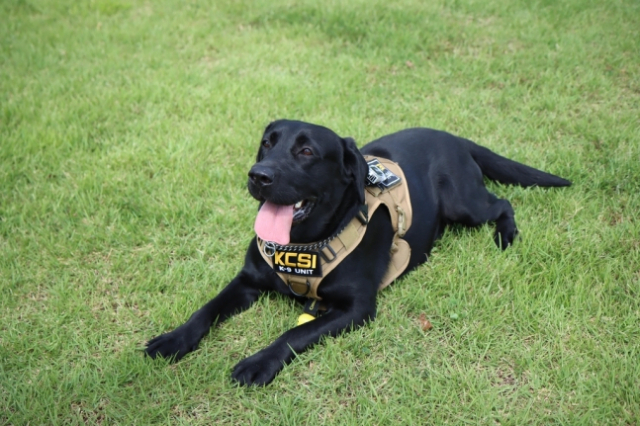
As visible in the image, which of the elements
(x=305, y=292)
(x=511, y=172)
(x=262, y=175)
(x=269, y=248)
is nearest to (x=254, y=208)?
(x=269, y=248)

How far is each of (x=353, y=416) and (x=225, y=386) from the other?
0.61 m

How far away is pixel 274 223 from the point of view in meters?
2.86

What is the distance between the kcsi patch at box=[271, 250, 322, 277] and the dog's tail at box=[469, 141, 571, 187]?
1.59m

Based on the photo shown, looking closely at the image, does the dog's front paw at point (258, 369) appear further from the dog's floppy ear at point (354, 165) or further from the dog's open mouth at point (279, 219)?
the dog's floppy ear at point (354, 165)

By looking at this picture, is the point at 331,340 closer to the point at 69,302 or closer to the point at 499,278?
the point at 499,278

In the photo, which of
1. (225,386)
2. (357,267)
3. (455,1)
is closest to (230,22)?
(455,1)

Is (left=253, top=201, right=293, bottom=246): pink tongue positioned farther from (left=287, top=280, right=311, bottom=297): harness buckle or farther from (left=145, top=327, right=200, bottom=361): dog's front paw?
(left=145, top=327, right=200, bottom=361): dog's front paw

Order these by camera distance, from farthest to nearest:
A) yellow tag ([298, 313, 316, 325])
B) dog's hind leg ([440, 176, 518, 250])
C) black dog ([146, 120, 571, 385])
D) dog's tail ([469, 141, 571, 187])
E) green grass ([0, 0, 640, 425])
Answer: dog's tail ([469, 141, 571, 187]), dog's hind leg ([440, 176, 518, 250]), yellow tag ([298, 313, 316, 325]), black dog ([146, 120, 571, 385]), green grass ([0, 0, 640, 425])

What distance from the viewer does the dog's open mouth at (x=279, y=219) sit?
9.26 ft

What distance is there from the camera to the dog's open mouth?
9.26 feet

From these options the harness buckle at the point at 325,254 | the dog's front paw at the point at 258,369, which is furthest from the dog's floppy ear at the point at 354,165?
the dog's front paw at the point at 258,369

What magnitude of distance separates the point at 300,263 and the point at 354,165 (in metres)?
0.58

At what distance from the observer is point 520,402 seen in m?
2.56

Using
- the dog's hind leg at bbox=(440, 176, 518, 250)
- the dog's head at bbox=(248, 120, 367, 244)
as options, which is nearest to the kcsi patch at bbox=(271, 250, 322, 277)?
the dog's head at bbox=(248, 120, 367, 244)
